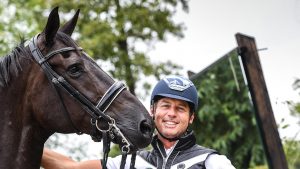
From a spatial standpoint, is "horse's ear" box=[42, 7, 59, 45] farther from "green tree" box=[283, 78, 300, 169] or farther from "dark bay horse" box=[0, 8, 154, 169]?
"green tree" box=[283, 78, 300, 169]

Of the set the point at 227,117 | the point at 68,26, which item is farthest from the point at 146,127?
the point at 227,117

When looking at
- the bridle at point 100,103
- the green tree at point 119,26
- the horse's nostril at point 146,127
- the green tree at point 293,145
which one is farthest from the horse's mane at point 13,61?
the green tree at point 119,26

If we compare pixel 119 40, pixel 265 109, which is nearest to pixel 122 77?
pixel 119 40

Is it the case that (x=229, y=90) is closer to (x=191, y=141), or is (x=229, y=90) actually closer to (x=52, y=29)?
(x=191, y=141)

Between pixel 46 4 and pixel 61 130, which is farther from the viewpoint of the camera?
pixel 46 4

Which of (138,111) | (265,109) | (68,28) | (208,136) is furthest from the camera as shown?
(208,136)

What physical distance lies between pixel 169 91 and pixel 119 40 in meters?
11.0

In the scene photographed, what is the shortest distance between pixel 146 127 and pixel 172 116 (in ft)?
1.71

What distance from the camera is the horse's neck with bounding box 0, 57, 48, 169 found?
11.1 ft

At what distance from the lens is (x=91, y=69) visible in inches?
134

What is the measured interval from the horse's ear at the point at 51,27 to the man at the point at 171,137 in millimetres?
866

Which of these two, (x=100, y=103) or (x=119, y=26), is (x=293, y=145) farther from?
(x=119, y=26)

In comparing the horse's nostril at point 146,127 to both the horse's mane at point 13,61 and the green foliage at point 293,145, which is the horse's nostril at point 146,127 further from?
the green foliage at point 293,145

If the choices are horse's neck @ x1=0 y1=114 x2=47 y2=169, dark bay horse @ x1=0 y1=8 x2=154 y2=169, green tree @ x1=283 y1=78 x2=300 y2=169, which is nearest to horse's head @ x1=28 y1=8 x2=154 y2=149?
dark bay horse @ x1=0 y1=8 x2=154 y2=169
